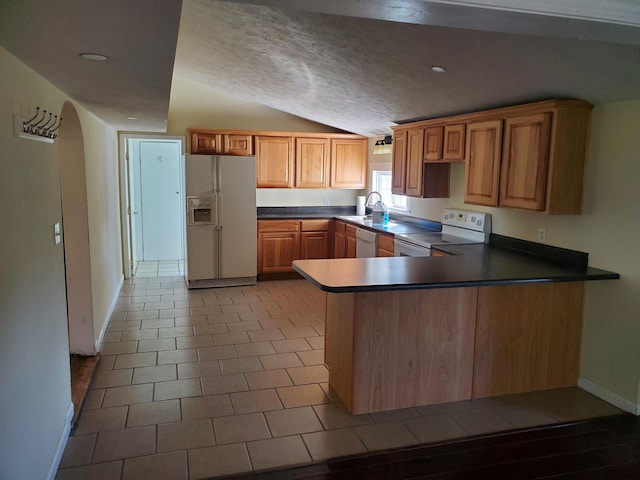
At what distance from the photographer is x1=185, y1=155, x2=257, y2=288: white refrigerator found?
19.9 feet

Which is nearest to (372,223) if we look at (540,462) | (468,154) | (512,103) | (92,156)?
(468,154)

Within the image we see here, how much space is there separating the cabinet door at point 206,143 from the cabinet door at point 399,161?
241cm

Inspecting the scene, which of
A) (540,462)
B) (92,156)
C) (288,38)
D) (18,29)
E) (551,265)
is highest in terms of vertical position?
(288,38)

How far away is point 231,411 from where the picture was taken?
3135mm

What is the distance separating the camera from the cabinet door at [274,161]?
6676 millimetres

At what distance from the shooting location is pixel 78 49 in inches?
80.4

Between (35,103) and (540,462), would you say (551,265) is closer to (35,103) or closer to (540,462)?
(540,462)

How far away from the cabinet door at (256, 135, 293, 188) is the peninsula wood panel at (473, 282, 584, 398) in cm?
404

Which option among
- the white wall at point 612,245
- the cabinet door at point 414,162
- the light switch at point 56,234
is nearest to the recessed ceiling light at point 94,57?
the light switch at point 56,234

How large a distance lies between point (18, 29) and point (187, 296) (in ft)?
14.4

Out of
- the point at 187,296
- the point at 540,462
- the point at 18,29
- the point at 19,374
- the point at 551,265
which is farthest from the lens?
the point at 187,296

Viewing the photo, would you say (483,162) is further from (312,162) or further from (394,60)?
(312,162)

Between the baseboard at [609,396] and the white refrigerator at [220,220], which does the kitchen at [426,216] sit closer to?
the baseboard at [609,396]

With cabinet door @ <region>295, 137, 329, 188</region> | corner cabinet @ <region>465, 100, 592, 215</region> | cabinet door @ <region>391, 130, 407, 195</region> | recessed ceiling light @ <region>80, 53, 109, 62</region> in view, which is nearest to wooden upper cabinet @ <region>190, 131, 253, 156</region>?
cabinet door @ <region>295, 137, 329, 188</region>
